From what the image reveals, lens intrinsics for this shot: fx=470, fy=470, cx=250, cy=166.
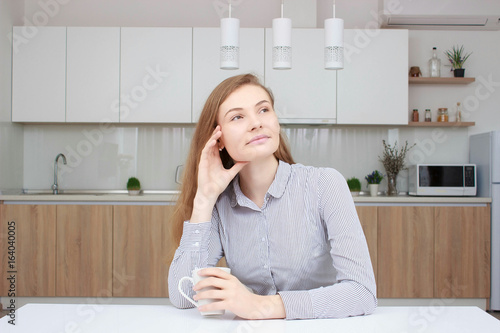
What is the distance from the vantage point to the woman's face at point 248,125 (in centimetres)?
133

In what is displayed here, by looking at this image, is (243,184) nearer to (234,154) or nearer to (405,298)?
(234,154)

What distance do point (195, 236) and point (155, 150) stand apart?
3.01 metres

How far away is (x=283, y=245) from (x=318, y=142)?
9.78 ft

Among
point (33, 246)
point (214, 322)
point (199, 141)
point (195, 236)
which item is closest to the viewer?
point (214, 322)

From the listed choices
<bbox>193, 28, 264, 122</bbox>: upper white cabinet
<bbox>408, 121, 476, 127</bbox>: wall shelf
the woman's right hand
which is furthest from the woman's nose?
<bbox>408, 121, 476, 127</bbox>: wall shelf

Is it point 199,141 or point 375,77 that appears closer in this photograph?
point 199,141

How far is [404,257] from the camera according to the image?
3.64m

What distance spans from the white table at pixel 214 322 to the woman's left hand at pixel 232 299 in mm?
24

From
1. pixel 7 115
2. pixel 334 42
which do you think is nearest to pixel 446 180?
pixel 334 42

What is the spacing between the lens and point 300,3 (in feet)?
13.2

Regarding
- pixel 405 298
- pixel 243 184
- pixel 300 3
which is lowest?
pixel 405 298

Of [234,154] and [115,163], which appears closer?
[234,154]

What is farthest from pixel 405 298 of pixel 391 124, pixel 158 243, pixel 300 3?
pixel 300 3

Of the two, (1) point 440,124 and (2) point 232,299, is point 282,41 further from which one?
(1) point 440,124
